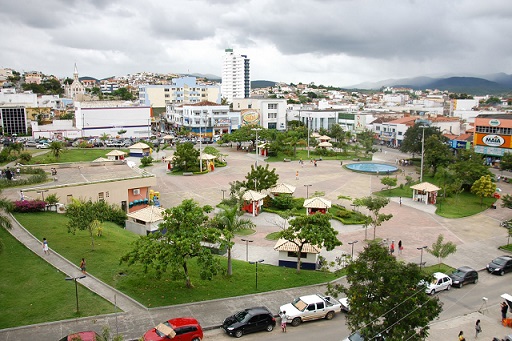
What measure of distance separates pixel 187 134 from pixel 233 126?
9590 mm

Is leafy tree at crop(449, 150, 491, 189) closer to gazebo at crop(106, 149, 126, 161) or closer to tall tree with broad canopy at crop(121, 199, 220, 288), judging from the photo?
tall tree with broad canopy at crop(121, 199, 220, 288)

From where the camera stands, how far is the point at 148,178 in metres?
32.7

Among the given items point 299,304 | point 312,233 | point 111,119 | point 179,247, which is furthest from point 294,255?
point 111,119

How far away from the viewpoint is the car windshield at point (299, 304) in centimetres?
1631

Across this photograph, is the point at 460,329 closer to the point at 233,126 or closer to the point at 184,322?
the point at 184,322

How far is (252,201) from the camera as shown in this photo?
31.2 meters

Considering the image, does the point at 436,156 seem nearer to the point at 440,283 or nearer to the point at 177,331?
the point at 440,283

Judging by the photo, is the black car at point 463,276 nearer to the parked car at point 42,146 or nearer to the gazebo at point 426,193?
the gazebo at point 426,193

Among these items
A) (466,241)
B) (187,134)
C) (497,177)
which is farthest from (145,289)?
(187,134)

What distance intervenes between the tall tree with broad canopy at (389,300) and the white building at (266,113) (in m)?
74.2

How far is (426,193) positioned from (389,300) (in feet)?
83.9

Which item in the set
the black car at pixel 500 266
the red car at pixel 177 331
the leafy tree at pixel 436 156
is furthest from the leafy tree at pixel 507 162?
the red car at pixel 177 331

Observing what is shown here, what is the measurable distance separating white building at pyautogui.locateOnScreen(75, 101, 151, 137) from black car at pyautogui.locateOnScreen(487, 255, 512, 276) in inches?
2672

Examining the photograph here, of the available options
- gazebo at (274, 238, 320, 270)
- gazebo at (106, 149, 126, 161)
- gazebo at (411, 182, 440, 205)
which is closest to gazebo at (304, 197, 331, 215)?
gazebo at (274, 238, 320, 270)
